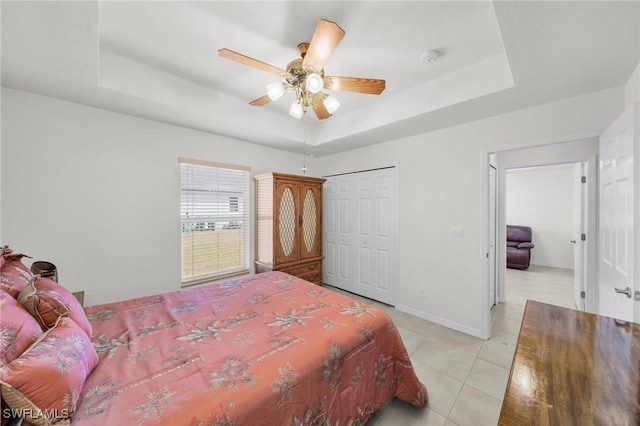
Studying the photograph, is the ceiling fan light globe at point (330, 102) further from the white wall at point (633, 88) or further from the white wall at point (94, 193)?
the white wall at point (633, 88)

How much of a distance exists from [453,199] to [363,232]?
4.65 feet

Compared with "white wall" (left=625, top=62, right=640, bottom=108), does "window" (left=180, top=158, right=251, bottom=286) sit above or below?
below

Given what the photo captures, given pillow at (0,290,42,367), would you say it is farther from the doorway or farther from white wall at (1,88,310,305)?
the doorway

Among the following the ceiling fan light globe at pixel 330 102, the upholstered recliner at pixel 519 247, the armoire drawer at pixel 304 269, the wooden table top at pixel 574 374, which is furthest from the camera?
the upholstered recliner at pixel 519 247

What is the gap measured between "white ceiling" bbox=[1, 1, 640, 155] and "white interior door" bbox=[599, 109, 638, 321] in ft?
1.75

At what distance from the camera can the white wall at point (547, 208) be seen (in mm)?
5645

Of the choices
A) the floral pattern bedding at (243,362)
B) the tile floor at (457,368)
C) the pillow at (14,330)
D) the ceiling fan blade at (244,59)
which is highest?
the ceiling fan blade at (244,59)

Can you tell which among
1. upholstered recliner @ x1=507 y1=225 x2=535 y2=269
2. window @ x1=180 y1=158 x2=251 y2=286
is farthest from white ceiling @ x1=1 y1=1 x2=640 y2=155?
upholstered recliner @ x1=507 y1=225 x2=535 y2=269

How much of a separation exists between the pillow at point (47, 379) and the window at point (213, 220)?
6.95ft

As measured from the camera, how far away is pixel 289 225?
352cm

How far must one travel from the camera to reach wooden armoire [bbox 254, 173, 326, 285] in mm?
3336

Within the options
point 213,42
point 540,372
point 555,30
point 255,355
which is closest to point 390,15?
point 555,30
